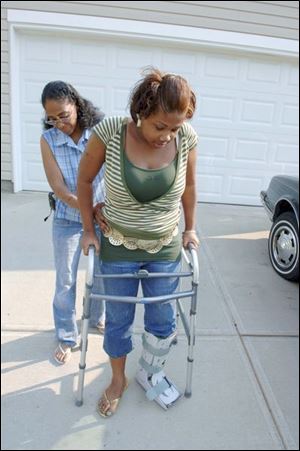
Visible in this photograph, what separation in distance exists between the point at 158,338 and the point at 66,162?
1027 millimetres

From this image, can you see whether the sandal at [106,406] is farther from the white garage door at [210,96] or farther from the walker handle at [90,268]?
the white garage door at [210,96]

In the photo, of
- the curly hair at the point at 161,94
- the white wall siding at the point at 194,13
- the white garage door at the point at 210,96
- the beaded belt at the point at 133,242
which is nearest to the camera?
the curly hair at the point at 161,94

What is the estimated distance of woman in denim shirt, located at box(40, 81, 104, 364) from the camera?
2.12m

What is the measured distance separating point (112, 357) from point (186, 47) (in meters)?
4.55

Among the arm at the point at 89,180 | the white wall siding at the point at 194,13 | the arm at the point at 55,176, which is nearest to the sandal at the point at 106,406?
the arm at the point at 89,180

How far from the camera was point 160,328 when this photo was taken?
2152 millimetres

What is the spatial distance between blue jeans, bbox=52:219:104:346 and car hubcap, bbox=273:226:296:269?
1.99 metres

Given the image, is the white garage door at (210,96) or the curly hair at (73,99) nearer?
the curly hair at (73,99)

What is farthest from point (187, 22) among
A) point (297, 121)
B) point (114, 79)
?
point (297, 121)

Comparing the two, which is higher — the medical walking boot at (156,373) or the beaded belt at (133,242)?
the beaded belt at (133,242)

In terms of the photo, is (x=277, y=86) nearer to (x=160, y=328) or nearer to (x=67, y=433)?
(x=160, y=328)

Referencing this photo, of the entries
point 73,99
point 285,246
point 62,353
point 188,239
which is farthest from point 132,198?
point 285,246

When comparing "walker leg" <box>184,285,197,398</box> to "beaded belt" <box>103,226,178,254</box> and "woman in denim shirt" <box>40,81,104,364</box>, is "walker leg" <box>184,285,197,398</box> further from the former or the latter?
"woman in denim shirt" <box>40,81,104,364</box>

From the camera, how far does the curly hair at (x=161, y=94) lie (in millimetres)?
1646
